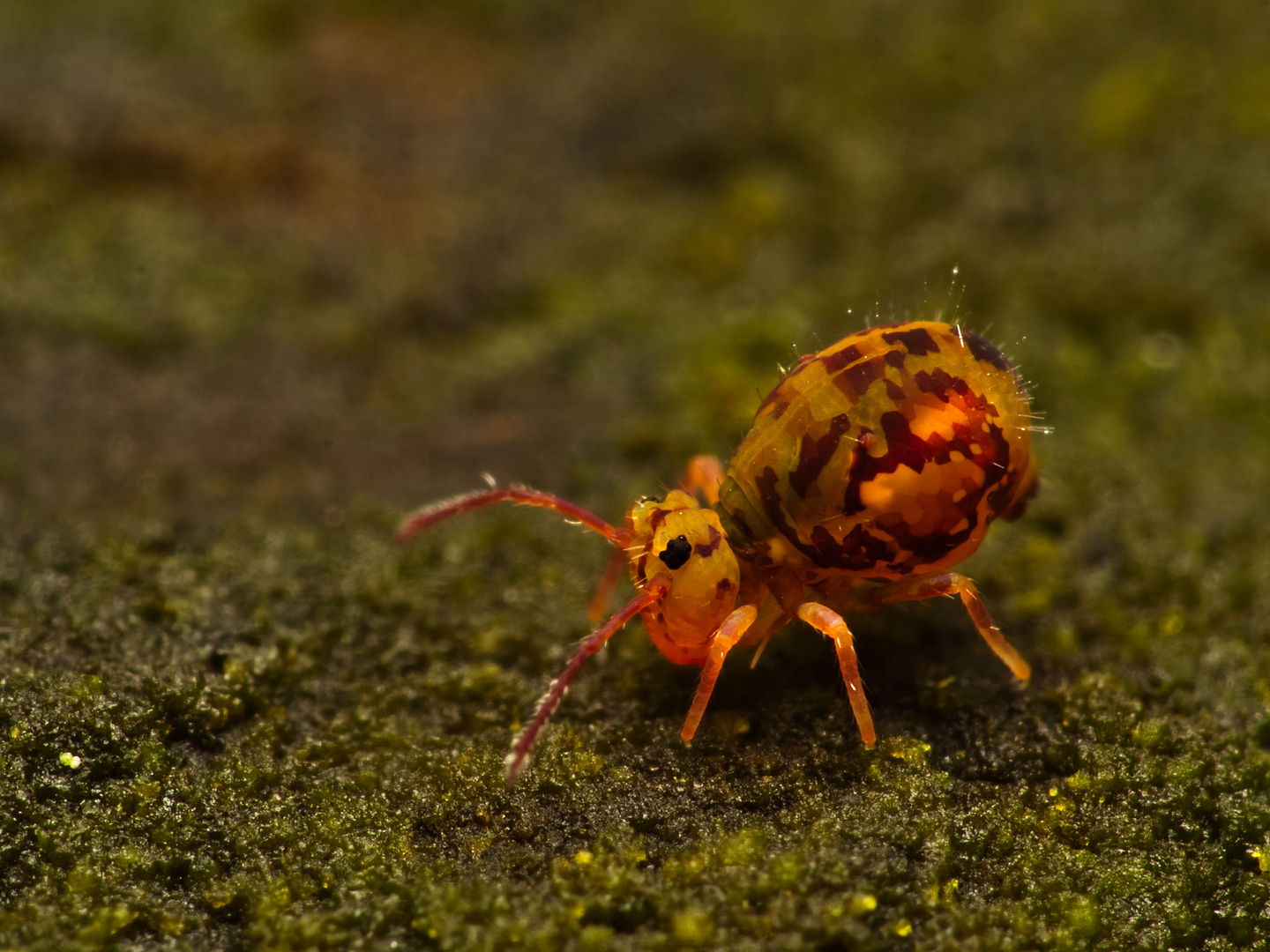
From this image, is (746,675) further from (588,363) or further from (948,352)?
(588,363)

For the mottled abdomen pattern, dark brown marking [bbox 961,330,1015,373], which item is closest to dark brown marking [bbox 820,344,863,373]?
the mottled abdomen pattern

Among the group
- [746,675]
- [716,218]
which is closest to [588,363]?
[716,218]

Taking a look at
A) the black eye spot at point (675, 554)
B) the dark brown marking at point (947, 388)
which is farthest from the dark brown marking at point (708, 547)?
the dark brown marking at point (947, 388)

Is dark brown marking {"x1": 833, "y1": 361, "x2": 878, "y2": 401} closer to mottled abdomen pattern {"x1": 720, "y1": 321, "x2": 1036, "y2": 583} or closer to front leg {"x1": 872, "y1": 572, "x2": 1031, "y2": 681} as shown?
mottled abdomen pattern {"x1": 720, "y1": 321, "x2": 1036, "y2": 583}

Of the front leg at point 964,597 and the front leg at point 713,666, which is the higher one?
the front leg at point 964,597

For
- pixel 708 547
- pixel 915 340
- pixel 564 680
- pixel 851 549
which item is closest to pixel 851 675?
pixel 851 549

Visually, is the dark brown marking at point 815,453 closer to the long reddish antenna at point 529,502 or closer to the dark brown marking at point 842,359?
the dark brown marking at point 842,359
